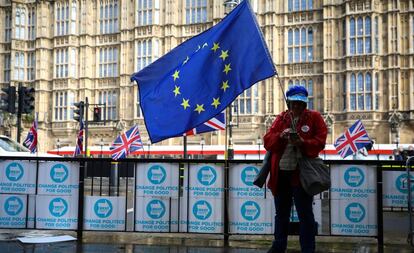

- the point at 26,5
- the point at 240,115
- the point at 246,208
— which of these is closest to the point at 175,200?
the point at 246,208

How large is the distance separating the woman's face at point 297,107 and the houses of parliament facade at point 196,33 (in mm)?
27115

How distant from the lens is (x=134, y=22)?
42.9 metres

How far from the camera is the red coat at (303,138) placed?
4.70 metres

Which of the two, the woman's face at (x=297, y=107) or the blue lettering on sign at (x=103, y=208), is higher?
the woman's face at (x=297, y=107)

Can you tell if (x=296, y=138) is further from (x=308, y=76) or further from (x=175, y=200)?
(x=308, y=76)

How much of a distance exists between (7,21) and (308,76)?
102 feet

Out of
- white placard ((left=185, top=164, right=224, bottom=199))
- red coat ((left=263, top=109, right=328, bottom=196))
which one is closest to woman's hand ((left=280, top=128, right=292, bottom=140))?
red coat ((left=263, top=109, right=328, bottom=196))

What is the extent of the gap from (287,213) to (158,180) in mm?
2794

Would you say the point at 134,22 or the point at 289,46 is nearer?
the point at 289,46

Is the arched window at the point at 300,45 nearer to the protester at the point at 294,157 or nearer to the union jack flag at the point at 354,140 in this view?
the union jack flag at the point at 354,140

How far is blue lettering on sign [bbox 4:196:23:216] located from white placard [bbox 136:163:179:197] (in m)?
1.90

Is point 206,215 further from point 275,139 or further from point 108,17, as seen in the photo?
point 108,17

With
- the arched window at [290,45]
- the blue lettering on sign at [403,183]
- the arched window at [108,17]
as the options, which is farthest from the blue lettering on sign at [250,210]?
the arched window at [108,17]

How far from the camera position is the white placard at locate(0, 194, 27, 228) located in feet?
24.6
